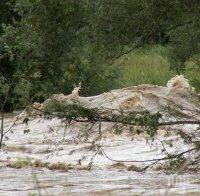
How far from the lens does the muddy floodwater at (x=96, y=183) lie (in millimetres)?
9969

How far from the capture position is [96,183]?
1107cm

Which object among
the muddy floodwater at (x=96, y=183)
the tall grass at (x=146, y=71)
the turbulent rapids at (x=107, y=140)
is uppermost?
the tall grass at (x=146, y=71)

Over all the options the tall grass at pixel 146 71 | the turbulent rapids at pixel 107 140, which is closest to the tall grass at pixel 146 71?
the tall grass at pixel 146 71

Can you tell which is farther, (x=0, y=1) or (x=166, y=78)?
(x=166, y=78)

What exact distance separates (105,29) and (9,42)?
4.11 m

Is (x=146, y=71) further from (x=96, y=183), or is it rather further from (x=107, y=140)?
(x=96, y=183)

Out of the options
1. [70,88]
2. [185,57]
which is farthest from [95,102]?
[185,57]

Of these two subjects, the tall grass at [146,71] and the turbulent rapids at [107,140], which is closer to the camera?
the turbulent rapids at [107,140]

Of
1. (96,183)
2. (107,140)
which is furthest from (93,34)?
(107,140)

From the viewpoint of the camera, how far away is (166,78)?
27109 millimetres

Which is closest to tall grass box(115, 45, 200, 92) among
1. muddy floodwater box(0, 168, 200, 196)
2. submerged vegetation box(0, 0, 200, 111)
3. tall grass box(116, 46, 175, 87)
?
tall grass box(116, 46, 175, 87)

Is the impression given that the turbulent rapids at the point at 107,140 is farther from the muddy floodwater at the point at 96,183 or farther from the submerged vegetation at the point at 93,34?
the submerged vegetation at the point at 93,34

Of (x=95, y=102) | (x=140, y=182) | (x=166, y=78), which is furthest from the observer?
(x=166, y=78)

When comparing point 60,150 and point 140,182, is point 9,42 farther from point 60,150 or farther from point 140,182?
point 140,182
